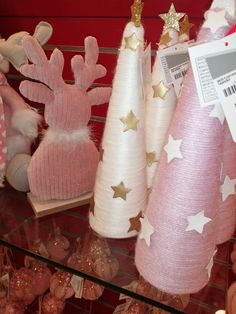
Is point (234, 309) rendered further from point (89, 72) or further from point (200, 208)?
point (89, 72)

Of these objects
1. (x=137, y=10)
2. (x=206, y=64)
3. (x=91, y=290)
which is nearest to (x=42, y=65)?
(x=137, y=10)

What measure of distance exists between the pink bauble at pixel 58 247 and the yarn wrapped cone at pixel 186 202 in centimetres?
21

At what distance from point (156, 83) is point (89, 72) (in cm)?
15

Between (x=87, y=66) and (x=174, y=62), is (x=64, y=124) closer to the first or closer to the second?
(x=87, y=66)

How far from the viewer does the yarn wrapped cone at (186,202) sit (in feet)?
1.51

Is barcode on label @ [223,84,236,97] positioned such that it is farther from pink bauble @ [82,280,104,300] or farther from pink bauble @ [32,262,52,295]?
pink bauble @ [32,262,52,295]

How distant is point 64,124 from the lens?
73 cm

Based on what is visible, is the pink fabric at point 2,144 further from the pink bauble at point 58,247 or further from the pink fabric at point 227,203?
the pink fabric at point 227,203

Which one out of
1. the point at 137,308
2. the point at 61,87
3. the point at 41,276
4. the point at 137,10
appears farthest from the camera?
the point at 41,276

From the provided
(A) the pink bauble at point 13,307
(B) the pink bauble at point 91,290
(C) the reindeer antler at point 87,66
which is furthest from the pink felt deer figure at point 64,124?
(A) the pink bauble at point 13,307

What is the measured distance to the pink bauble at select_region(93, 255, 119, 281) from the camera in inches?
25.3

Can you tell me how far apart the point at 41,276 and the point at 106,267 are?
0.39 meters

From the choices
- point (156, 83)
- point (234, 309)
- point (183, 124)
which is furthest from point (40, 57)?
point (234, 309)

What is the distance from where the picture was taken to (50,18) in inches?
42.1
